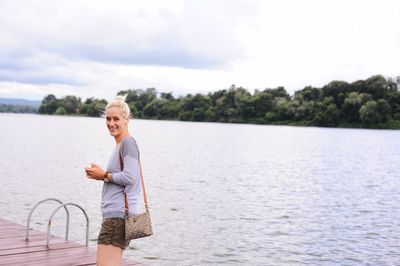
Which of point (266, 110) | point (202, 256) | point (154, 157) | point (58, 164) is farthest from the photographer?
point (266, 110)

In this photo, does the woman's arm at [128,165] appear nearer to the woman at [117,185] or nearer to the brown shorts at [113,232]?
the woman at [117,185]

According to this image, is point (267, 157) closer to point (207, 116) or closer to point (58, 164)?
point (58, 164)

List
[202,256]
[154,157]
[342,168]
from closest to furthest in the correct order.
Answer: [202,256]
[342,168]
[154,157]

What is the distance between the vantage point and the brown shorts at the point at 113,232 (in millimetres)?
5441

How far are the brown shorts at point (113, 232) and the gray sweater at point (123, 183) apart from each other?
0.19ft

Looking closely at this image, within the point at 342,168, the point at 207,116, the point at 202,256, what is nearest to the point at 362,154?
the point at 342,168

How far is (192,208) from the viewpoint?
942 inches

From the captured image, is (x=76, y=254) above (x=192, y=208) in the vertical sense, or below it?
above

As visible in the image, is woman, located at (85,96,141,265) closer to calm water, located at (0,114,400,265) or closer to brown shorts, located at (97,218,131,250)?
brown shorts, located at (97,218,131,250)

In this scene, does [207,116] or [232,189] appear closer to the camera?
[232,189]

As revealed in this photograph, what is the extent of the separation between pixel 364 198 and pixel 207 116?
15467 cm

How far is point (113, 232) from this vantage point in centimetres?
546

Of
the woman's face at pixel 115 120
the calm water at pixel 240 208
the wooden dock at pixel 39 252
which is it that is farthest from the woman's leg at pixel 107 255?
the calm water at pixel 240 208

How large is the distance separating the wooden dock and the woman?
3713mm
